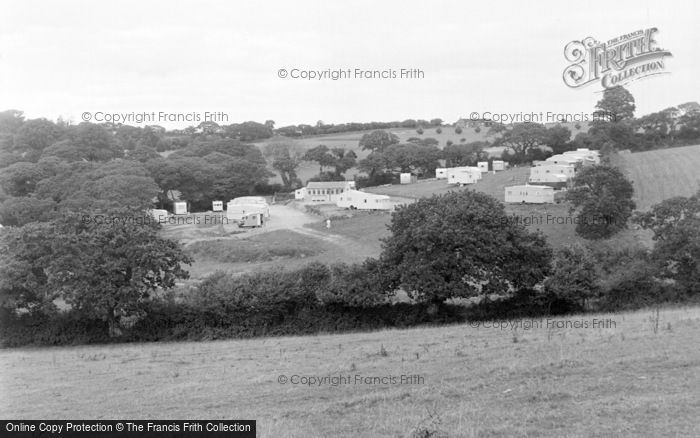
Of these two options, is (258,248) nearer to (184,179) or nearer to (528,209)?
(528,209)

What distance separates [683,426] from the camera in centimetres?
1091

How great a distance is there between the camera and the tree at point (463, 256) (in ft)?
92.1

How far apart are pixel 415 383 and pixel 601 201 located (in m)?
28.2

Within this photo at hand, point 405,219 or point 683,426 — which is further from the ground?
point 405,219

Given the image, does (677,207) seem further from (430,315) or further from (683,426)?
(683,426)

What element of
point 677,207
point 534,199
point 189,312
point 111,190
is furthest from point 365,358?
point 111,190

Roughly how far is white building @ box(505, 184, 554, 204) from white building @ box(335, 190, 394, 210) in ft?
37.4

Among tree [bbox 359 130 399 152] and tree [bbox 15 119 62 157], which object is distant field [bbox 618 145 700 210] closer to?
tree [bbox 359 130 399 152]

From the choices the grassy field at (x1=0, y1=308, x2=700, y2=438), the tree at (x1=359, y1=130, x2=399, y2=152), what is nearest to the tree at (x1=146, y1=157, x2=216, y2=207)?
the tree at (x1=359, y1=130, x2=399, y2=152)

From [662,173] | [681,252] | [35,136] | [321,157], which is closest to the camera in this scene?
[681,252]

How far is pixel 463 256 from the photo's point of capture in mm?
28547

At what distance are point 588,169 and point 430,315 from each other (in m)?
19.2

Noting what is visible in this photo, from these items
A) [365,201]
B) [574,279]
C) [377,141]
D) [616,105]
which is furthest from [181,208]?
[616,105]

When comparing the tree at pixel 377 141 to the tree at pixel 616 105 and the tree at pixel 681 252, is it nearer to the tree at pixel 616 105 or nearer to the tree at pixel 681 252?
the tree at pixel 616 105
